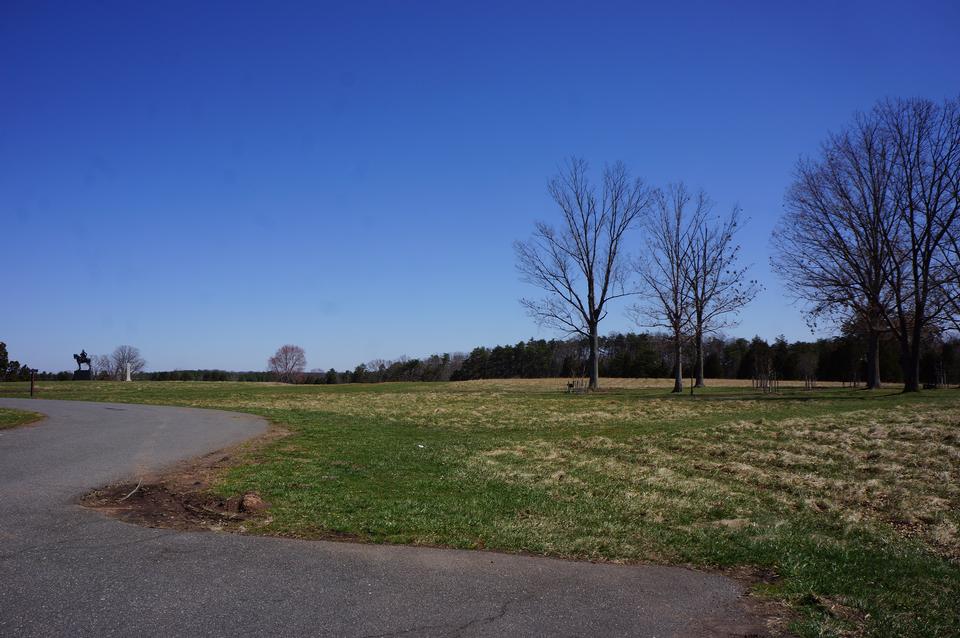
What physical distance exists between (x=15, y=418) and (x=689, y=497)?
1997 centimetres

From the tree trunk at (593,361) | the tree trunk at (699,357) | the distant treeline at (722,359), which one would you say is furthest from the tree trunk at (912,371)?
the tree trunk at (593,361)

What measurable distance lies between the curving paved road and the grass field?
0.62 m

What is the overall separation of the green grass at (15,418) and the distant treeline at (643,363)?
37762 millimetres

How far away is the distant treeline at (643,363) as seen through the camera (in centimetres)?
5452

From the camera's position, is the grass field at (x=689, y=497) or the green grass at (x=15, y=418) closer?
the grass field at (x=689, y=497)

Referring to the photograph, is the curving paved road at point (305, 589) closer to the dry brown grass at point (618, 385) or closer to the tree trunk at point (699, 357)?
the dry brown grass at point (618, 385)

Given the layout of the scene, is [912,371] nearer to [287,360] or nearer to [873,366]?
[873,366]

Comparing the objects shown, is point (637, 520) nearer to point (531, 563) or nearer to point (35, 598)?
point (531, 563)

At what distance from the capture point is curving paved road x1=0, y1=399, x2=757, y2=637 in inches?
183

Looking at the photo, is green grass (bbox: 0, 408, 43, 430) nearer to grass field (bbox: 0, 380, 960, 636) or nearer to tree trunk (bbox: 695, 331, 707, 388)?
grass field (bbox: 0, 380, 960, 636)

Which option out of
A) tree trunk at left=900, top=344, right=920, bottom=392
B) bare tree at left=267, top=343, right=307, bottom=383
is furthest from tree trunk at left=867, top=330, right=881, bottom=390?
bare tree at left=267, top=343, right=307, bottom=383

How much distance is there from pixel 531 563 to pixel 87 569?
4.18 meters

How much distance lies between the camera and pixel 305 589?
535 cm

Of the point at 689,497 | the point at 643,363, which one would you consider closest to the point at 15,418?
the point at 689,497
